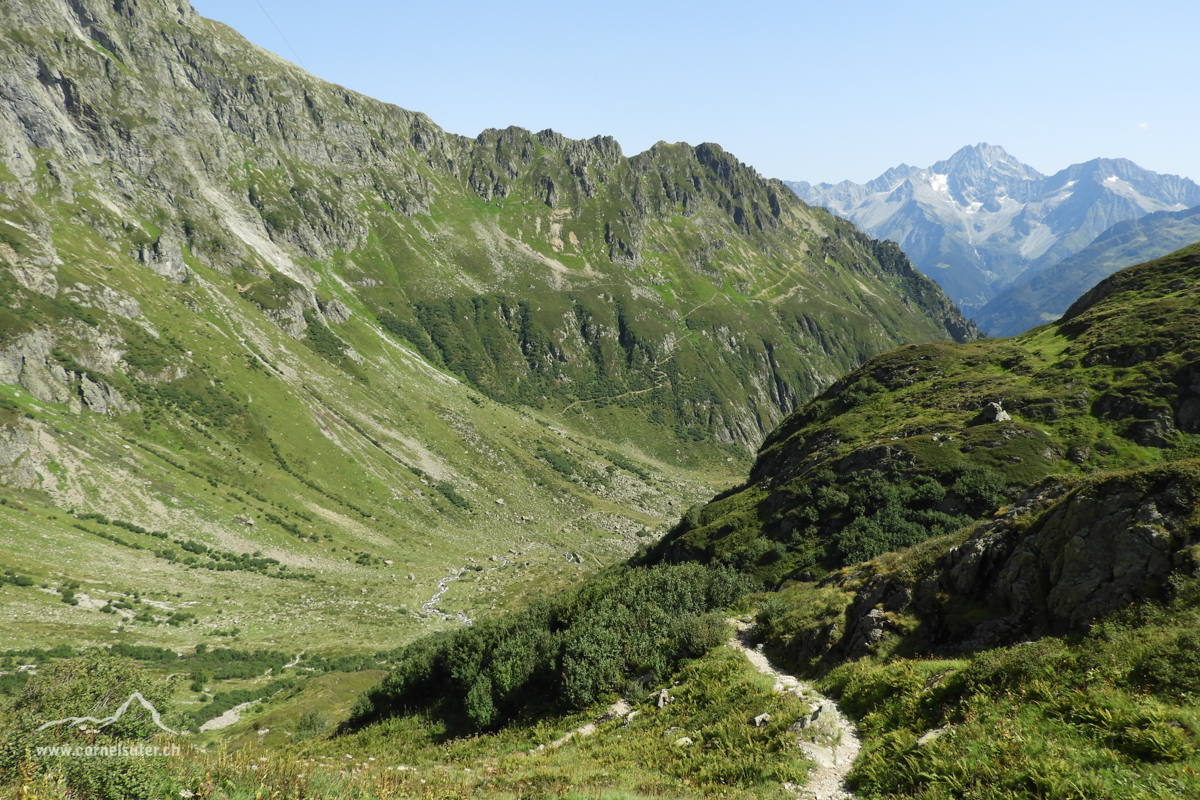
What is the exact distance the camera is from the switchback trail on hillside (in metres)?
13.4

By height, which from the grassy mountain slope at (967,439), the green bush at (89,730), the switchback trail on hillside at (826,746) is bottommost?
the grassy mountain slope at (967,439)

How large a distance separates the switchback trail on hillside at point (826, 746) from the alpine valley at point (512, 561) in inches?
5.0

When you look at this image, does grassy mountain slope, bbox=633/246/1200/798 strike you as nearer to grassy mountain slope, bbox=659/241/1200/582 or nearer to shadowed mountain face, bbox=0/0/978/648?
grassy mountain slope, bbox=659/241/1200/582

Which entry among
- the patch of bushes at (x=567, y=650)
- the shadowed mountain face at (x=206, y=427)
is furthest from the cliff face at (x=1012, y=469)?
the shadowed mountain face at (x=206, y=427)

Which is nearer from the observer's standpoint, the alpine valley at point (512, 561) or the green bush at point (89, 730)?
the green bush at point (89, 730)

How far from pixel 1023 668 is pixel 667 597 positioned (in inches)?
836

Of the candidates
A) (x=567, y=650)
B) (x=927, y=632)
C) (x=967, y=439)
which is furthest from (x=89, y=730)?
(x=967, y=439)

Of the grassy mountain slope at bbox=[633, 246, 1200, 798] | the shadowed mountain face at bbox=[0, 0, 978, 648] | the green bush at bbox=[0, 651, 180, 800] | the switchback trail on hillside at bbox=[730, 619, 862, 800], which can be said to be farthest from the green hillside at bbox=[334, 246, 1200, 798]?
the shadowed mountain face at bbox=[0, 0, 978, 648]

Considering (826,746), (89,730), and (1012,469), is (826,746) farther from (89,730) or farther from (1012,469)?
(1012,469)

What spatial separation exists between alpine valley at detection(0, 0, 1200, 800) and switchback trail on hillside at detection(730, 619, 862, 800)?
0.13 m

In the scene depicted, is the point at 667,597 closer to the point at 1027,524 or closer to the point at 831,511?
the point at 1027,524

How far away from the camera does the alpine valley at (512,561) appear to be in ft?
45.9

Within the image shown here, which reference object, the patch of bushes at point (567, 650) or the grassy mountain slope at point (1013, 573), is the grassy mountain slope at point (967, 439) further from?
the patch of bushes at point (567, 650)

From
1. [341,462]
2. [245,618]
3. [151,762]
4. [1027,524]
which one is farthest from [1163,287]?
[341,462]
